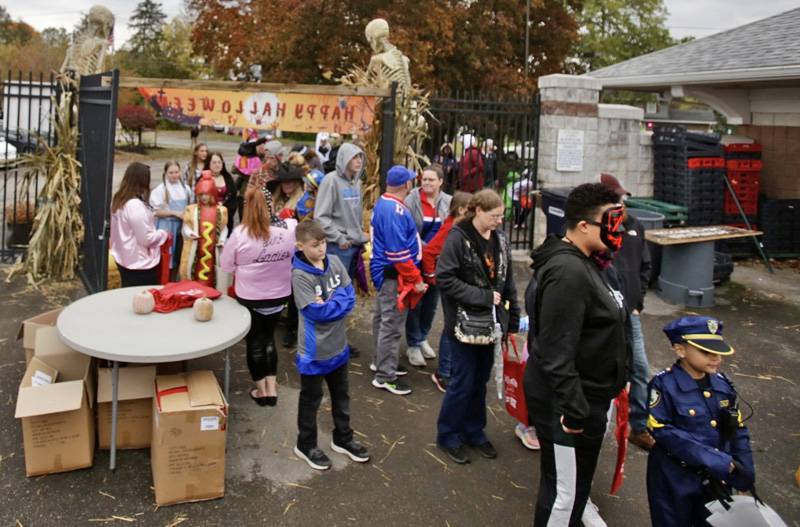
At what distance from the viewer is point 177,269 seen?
286 inches

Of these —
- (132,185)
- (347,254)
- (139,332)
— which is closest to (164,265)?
(132,185)

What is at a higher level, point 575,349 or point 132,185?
point 132,185

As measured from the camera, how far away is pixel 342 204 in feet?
20.2

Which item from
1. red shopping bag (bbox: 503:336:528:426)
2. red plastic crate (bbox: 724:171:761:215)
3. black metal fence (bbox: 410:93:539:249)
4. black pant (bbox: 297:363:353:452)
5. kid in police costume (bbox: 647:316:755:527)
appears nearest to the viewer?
kid in police costume (bbox: 647:316:755:527)

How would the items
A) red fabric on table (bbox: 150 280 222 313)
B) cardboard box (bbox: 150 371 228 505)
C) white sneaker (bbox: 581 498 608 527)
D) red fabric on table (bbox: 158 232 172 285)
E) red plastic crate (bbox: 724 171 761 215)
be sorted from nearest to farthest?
white sneaker (bbox: 581 498 608 527)
cardboard box (bbox: 150 371 228 505)
red fabric on table (bbox: 150 280 222 313)
red fabric on table (bbox: 158 232 172 285)
red plastic crate (bbox: 724 171 761 215)

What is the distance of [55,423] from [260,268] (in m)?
1.65

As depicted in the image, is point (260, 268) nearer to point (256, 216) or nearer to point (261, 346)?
point (256, 216)

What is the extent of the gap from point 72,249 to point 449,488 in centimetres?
629

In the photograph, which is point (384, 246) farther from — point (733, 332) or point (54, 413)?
point (733, 332)

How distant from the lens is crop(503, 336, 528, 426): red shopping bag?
15.1 ft

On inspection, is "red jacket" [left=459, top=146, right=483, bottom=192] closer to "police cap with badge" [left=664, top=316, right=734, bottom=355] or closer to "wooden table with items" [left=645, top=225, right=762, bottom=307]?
"wooden table with items" [left=645, top=225, right=762, bottom=307]

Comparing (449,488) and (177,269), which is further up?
(177,269)

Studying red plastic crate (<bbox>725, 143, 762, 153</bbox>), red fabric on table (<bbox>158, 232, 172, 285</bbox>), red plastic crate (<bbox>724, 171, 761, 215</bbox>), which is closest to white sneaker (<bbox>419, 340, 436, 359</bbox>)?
red fabric on table (<bbox>158, 232, 172, 285</bbox>)

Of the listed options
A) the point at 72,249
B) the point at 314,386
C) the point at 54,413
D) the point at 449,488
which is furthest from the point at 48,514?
the point at 72,249
